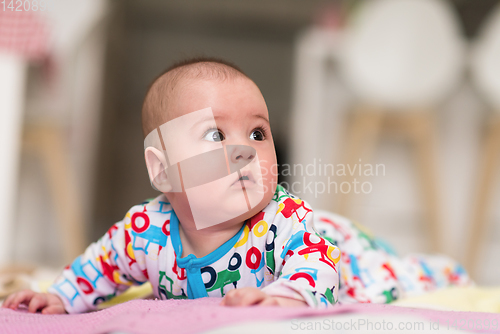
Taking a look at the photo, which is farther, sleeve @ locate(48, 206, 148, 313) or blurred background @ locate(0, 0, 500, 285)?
blurred background @ locate(0, 0, 500, 285)

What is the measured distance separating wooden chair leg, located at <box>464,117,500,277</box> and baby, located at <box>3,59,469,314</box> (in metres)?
1.32

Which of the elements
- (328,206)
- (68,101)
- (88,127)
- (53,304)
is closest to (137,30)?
(88,127)

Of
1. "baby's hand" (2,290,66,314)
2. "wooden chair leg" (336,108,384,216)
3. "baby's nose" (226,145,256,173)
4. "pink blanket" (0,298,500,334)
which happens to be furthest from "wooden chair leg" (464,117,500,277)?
"baby's hand" (2,290,66,314)

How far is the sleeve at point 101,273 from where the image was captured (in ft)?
1.92

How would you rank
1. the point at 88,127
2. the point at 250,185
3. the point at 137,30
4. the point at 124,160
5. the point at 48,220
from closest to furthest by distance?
the point at 250,185 < the point at 48,220 < the point at 88,127 < the point at 124,160 < the point at 137,30

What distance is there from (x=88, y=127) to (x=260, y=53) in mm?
1675

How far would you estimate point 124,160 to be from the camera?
2803mm

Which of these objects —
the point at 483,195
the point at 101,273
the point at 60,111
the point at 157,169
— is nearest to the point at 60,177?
the point at 60,111

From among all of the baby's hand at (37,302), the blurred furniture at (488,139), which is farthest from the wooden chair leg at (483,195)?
the baby's hand at (37,302)

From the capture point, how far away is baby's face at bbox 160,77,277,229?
479 millimetres

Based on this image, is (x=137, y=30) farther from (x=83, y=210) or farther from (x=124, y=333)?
(x=124, y=333)

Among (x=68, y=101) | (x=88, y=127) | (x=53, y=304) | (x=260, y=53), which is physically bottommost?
(x=53, y=304)

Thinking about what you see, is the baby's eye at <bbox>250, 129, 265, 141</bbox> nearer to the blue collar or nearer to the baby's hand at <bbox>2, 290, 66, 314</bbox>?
the blue collar

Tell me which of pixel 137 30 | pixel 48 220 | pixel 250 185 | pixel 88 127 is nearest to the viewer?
pixel 250 185
